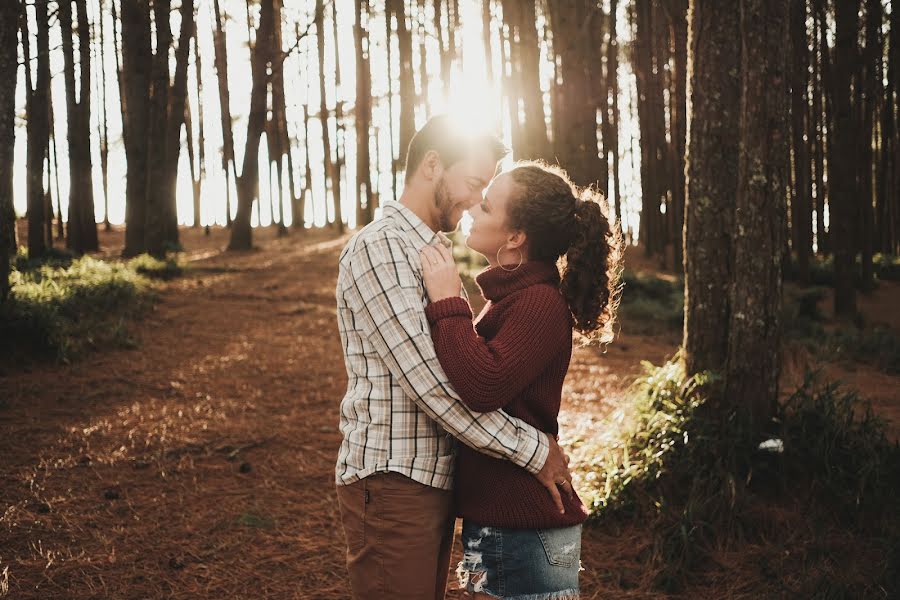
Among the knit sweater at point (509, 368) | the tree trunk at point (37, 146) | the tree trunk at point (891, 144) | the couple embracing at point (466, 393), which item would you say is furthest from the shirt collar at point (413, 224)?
the tree trunk at point (891, 144)

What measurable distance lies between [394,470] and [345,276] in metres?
0.63

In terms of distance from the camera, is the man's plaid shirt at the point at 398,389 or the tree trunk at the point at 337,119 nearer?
the man's plaid shirt at the point at 398,389

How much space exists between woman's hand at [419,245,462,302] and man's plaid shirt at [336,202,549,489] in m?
0.04

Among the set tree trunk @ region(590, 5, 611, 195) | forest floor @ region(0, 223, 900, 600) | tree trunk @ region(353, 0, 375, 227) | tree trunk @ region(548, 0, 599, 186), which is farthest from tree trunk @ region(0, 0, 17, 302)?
tree trunk @ region(353, 0, 375, 227)

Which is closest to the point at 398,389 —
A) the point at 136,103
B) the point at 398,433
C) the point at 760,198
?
the point at 398,433

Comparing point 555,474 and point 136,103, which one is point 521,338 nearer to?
point 555,474

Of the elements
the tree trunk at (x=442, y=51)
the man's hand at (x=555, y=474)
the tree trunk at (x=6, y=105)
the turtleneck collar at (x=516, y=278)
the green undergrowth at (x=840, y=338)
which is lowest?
the green undergrowth at (x=840, y=338)

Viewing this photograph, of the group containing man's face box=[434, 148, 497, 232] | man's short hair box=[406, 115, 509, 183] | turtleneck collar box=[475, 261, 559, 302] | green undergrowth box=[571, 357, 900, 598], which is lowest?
green undergrowth box=[571, 357, 900, 598]

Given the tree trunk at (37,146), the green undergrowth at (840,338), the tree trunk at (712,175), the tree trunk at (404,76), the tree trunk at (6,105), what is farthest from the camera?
the tree trunk at (404,76)

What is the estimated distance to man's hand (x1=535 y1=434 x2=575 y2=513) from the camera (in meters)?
2.12

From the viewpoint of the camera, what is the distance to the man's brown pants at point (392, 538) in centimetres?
208

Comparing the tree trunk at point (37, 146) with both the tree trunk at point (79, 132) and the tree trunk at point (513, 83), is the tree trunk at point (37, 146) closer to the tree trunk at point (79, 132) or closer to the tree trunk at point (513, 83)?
the tree trunk at point (79, 132)

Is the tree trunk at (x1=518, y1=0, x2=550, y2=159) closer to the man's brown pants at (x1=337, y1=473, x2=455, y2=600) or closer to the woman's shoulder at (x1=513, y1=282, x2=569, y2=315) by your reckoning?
the woman's shoulder at (x1=513, y1=282, x2=569, y2=315)

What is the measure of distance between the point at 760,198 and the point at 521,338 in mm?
2978
